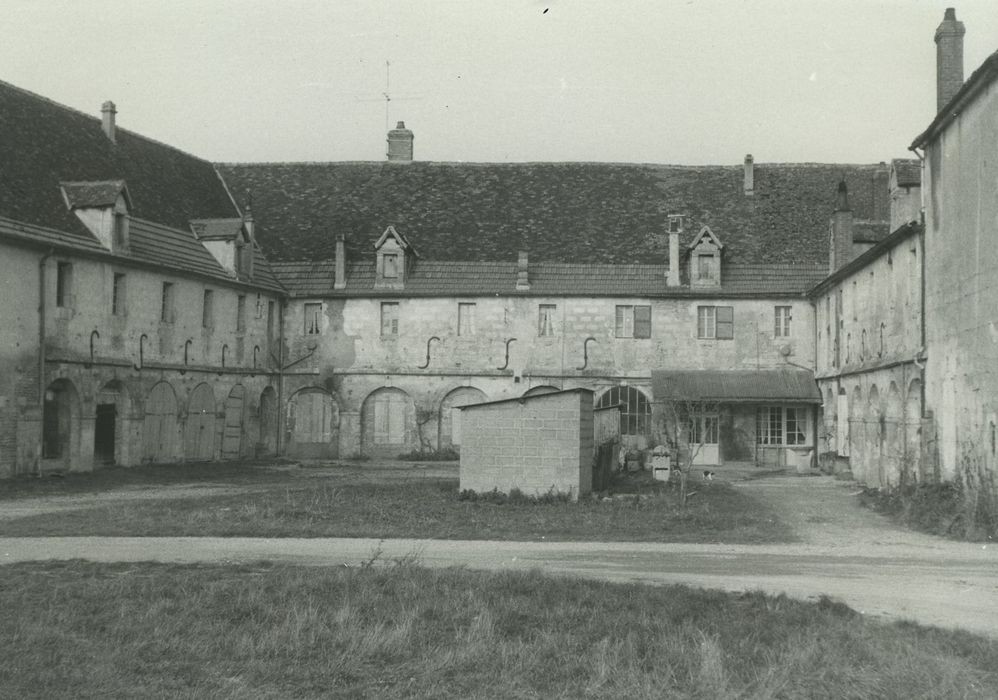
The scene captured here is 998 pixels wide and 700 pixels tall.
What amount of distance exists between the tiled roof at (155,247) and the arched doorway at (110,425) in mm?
3989

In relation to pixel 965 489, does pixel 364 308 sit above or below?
above

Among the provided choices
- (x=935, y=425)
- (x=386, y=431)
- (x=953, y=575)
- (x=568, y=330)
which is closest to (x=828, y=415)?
(x=568, y=330)

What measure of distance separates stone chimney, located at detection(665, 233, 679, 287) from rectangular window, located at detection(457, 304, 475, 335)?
7.53 meters

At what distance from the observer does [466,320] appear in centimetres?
3950

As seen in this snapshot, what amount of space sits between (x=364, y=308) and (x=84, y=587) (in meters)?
28.6

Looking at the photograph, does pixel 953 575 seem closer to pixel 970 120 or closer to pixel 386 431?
pixel 970 120

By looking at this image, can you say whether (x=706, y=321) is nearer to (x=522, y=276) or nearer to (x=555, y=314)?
(x=555, y=314)

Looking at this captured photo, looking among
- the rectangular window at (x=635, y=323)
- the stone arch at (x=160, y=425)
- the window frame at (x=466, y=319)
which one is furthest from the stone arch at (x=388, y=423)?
the rectangular window at (x=635, y=323)

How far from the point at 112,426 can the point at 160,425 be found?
1.66 meters

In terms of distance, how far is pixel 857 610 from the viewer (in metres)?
10.8

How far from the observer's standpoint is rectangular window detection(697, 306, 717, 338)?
1526 inches

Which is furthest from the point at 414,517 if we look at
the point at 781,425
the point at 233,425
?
the point at 781,425

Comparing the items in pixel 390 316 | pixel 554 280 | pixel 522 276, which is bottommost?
pixel 390 316

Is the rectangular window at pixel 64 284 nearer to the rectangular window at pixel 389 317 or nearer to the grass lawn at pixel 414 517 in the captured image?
the grass lawn at pixel 414 517
